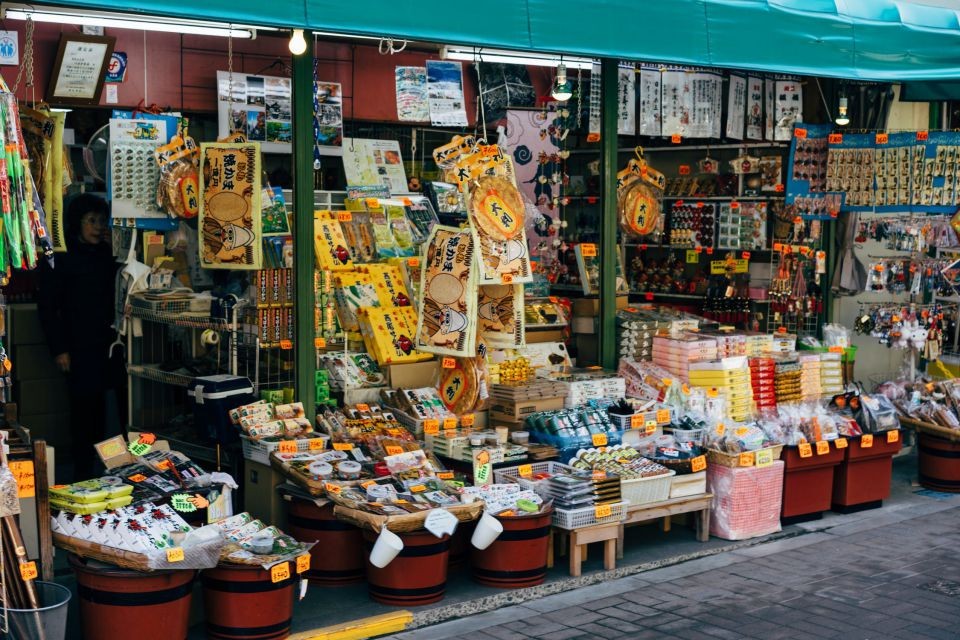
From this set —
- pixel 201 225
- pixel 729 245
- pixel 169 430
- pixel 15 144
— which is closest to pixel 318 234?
pixel 201 225

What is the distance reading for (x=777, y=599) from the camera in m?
7.80

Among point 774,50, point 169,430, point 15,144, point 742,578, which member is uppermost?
point 774,50

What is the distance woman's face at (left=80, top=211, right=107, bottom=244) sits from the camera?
31.9 ft

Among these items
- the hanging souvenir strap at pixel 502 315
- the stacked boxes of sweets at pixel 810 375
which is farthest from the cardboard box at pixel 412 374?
the stacked boxes of sweets at pixel 810 375

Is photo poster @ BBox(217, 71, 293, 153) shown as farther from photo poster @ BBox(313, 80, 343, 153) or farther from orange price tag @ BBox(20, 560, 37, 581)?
orange price tag @ BBox(20, 560, 37, 581)

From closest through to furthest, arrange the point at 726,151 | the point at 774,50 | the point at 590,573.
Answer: the point at 590,573 < the point at 774,50 < the point at 726,151

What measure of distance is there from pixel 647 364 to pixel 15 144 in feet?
18.3

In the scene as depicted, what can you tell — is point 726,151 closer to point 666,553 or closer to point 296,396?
point 666,553

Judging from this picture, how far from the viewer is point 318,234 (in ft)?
31.1

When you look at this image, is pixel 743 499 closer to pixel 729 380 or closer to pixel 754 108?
pixel 729 380

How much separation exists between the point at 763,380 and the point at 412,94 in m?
3.88

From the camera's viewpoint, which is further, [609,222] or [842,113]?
[842,113]

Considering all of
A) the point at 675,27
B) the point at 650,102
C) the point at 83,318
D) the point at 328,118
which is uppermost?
the point at 675,27

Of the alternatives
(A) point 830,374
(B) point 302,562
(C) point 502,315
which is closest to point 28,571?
(B) point 302,562
